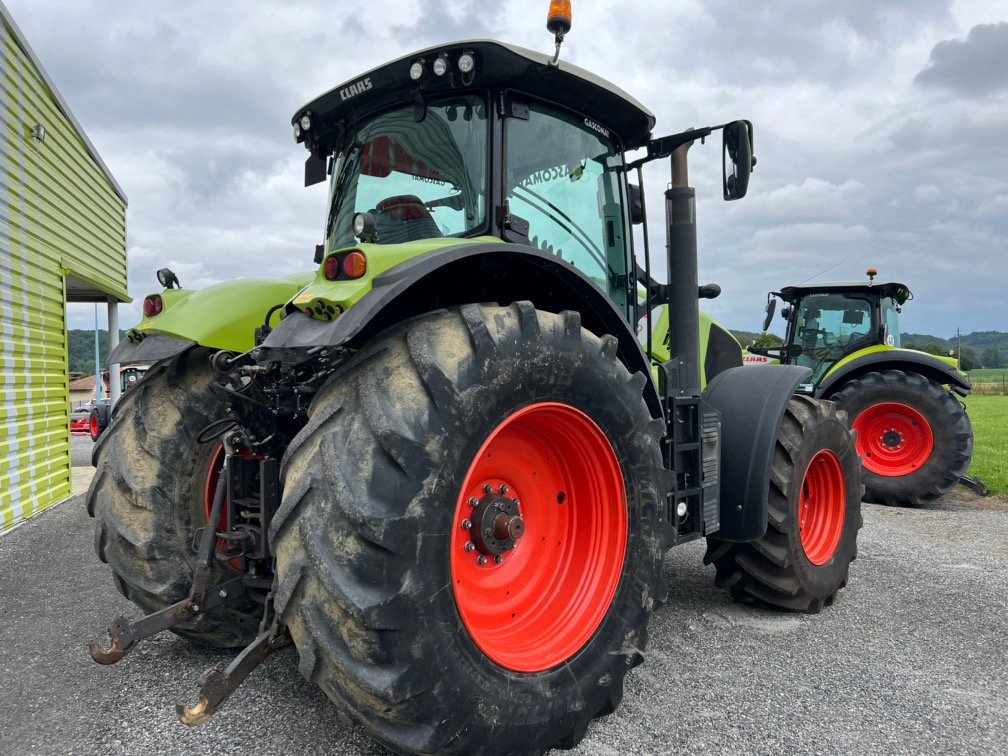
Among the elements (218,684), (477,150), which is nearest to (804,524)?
(477,150)

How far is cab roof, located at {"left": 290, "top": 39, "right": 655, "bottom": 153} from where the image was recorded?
2621 millimetres

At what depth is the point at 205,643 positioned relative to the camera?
289 centimetres

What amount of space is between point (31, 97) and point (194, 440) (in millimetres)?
6274

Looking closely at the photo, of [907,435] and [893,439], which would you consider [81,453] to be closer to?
[893,439]

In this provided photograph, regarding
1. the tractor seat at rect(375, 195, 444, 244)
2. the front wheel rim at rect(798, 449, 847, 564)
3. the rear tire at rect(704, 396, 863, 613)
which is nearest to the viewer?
the tractor seat at rect(375, 195, 444, 244)

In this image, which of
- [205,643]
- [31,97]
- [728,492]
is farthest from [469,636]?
[31,97]

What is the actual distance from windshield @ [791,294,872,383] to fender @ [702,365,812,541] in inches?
219

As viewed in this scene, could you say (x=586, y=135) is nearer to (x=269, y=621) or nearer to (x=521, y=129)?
(x=521, y=129)

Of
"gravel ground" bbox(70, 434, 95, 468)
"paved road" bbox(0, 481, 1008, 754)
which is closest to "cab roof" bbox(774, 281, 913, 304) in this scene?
"paved road" bbox(0, 481, 1008, 754)

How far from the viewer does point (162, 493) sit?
2727 millimetres

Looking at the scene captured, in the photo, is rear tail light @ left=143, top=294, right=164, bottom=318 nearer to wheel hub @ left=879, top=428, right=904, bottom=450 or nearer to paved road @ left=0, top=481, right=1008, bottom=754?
paved road @ left=0, top=481, right=1008, bottom=754

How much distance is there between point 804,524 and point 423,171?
111 inches

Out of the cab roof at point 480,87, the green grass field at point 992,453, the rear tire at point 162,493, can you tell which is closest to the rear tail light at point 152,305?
the rear tire at point 162,493

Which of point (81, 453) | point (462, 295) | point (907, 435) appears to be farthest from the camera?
point (81, 453)
